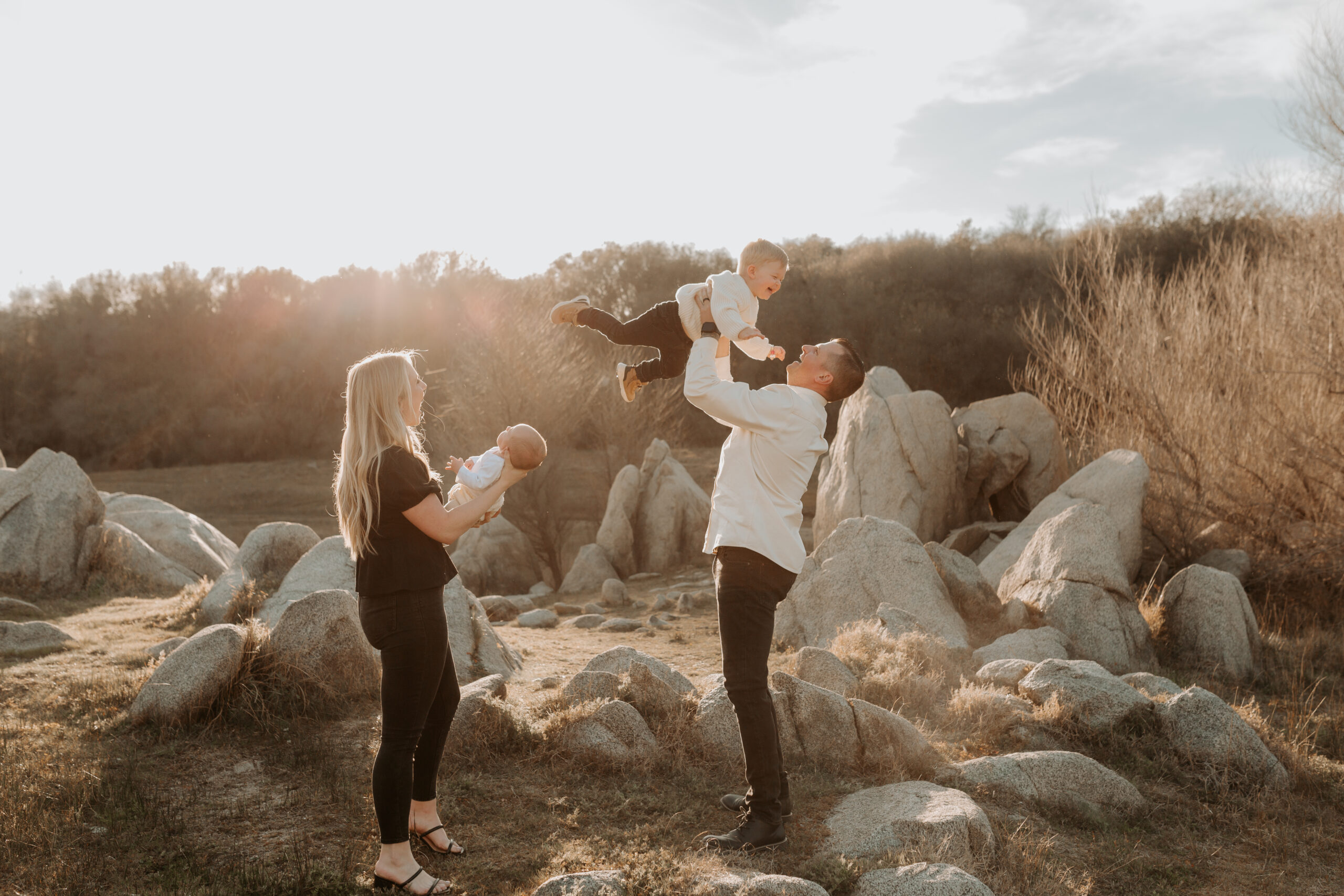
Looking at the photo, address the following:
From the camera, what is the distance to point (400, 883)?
351cm

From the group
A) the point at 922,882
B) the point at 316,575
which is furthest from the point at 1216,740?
the point at 316,575

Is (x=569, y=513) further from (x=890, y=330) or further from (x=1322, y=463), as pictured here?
(x=890, y=330)

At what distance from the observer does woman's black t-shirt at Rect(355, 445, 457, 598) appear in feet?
11.1

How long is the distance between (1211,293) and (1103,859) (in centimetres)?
1514

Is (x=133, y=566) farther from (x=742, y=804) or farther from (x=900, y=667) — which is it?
(x=742, y=804)

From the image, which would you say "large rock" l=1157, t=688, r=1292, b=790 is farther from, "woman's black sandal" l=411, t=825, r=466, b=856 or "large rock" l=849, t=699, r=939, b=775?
"woman's black sandal" l=411, t=825, r=466, b=856

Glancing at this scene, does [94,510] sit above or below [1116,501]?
above

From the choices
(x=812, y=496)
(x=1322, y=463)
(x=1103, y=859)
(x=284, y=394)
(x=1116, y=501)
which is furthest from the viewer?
(x=284, y=394)

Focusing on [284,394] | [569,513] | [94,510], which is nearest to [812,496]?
[569,513]

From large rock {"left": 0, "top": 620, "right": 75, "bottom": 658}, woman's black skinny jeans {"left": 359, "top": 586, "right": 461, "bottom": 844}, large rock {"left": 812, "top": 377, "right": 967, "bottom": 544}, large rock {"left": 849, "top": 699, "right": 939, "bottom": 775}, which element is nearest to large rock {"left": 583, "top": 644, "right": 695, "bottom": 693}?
large rock {"left": 849, "top": 699, "right": 939, "bottom": 775}

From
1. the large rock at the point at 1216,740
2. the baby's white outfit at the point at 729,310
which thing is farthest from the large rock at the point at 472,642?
the large rock at the point at 1216,740

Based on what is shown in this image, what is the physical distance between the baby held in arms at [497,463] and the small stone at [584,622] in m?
7.20

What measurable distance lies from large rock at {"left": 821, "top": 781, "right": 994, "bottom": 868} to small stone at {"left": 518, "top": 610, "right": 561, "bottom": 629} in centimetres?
628

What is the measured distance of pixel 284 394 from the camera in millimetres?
29406
